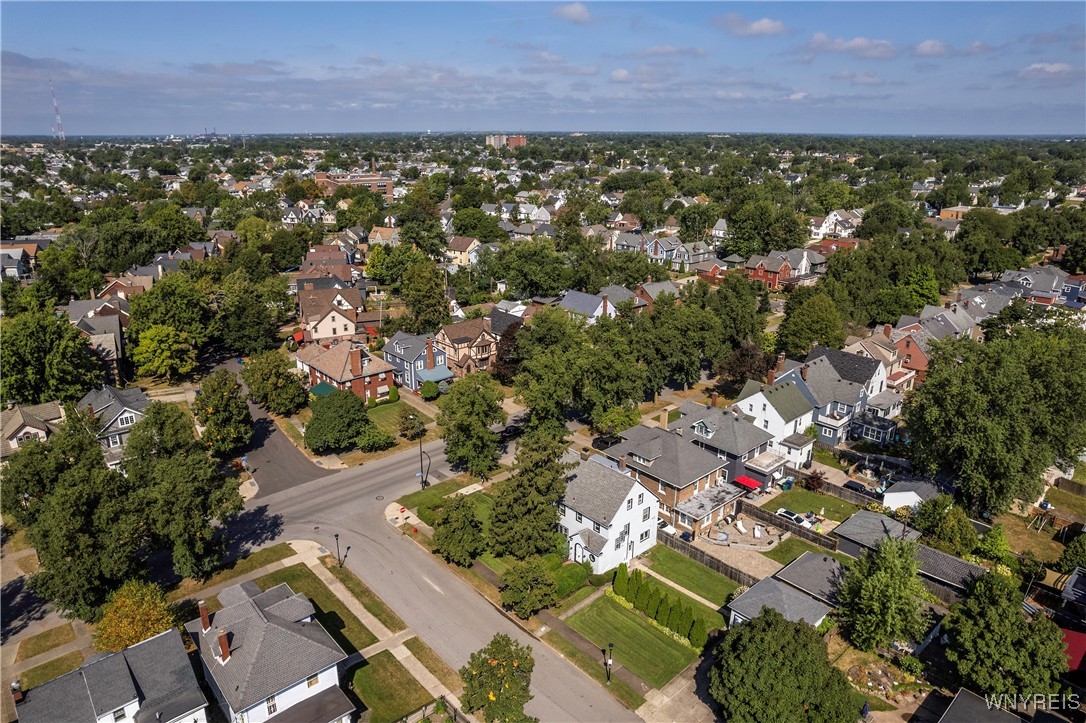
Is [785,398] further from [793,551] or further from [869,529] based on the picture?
[793,551]

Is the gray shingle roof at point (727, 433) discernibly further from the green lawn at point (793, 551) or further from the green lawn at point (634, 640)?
the green lawn at point (634, 640)

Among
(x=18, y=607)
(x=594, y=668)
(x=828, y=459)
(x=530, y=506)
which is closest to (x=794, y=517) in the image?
(x=828, y=459)

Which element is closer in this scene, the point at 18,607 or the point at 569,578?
the point at 18,607

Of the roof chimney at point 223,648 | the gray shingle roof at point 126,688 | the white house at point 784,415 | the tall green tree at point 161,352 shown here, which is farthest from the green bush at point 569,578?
the tall green tree at point 161,352

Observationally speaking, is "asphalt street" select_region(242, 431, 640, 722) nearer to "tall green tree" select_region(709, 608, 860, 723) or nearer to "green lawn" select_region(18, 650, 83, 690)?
"tall green tree" select_region(709, 608, 860, 723)

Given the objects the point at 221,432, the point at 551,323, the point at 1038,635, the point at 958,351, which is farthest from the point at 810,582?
the point at 221,432

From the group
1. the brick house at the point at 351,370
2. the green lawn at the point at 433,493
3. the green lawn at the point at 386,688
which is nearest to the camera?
the green lawn at the point at 386,688
